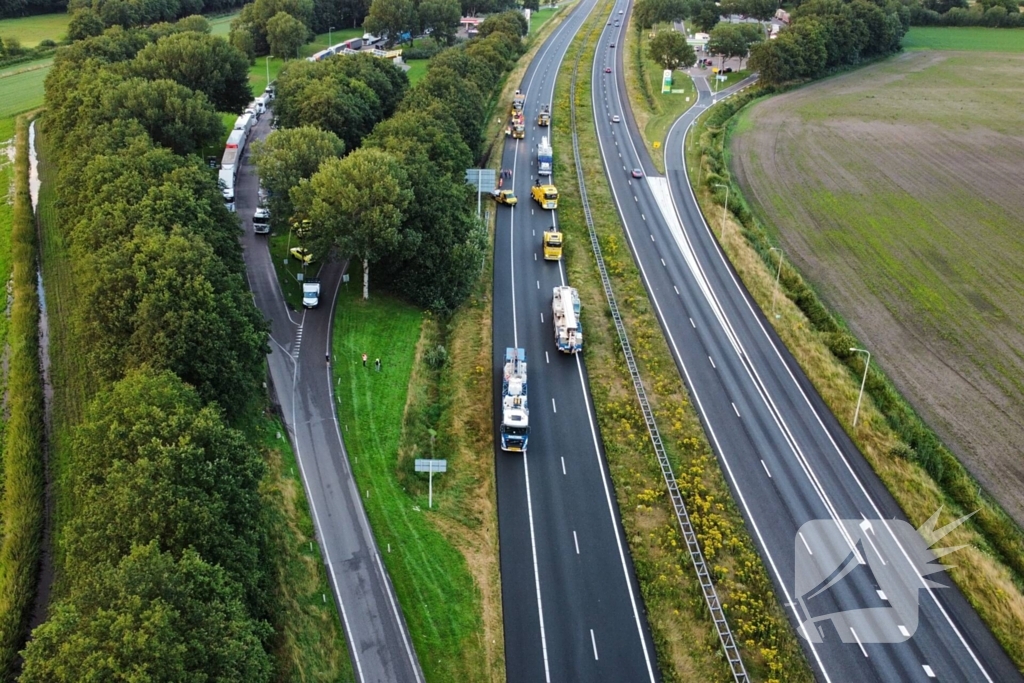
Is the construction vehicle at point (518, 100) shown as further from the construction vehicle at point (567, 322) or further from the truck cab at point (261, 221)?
the construction vehicle at point (567, 322)

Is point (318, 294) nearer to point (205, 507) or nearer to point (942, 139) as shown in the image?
point (205, 507)


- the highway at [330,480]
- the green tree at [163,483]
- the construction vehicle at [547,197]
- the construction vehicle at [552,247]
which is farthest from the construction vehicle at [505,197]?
the green tree at [163,483]

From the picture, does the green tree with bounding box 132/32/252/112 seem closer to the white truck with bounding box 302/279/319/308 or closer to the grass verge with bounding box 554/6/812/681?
the white truck with bounding box 302/279/319/308

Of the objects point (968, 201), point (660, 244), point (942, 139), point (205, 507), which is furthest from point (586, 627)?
point (942, 139)

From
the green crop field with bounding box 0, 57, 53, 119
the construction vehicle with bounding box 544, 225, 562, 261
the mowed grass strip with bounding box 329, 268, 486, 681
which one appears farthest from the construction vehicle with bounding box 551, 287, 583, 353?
the green crop field with bounding box 0, 57, 53, 119

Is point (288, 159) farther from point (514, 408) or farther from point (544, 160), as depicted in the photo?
point (514, 408)

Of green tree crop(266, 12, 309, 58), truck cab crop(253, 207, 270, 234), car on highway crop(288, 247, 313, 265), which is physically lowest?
car on highway crop(288, 247, 313, 265)
